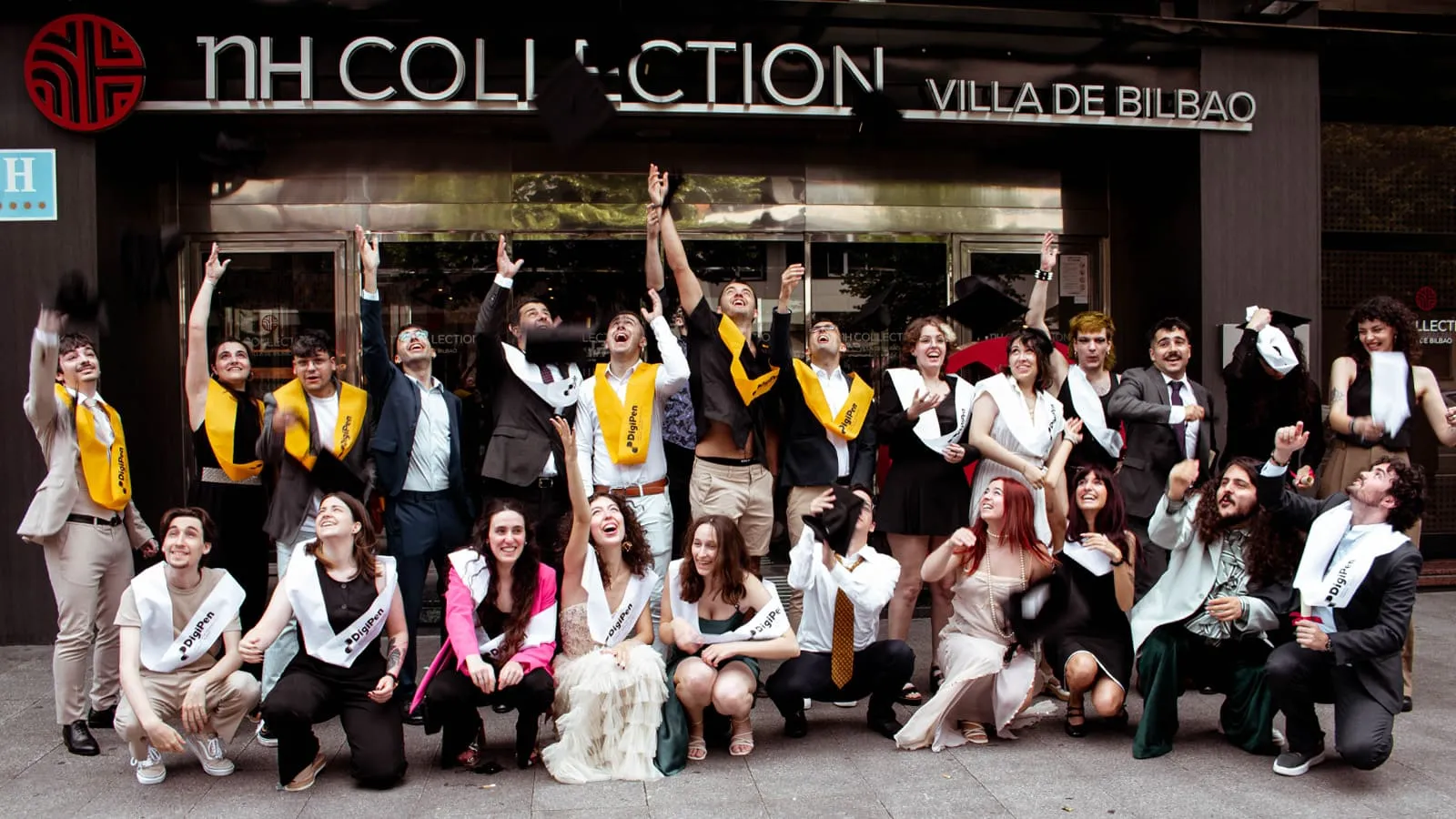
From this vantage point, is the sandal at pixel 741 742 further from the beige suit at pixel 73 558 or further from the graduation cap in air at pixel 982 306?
the graduation cap in air at pixel 982 306

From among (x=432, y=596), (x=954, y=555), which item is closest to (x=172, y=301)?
(x=432, y=596)

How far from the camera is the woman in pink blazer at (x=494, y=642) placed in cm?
472

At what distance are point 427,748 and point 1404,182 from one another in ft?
27.3

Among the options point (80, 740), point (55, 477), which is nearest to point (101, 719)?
point (80, 740)

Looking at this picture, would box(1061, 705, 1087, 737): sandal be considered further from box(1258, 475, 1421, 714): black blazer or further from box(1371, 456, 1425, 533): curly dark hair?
box(1371, 456, 1425, 533): curly dark hair

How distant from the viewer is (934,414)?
5906 mm

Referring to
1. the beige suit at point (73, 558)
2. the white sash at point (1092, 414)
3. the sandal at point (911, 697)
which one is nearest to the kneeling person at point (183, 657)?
the beige suit at point (73, 558)

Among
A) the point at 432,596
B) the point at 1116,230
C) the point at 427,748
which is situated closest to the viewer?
the point at 427,748

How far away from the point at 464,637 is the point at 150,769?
4.40 ft

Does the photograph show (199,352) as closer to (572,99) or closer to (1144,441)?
(572,99)

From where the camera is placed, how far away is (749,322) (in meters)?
6.19

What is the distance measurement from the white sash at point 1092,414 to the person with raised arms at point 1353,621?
1303mm

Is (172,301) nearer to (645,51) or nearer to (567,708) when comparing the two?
(645,51)

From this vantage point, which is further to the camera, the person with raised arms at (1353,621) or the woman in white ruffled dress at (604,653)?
the woman in white ruffled dress at (604,653)
